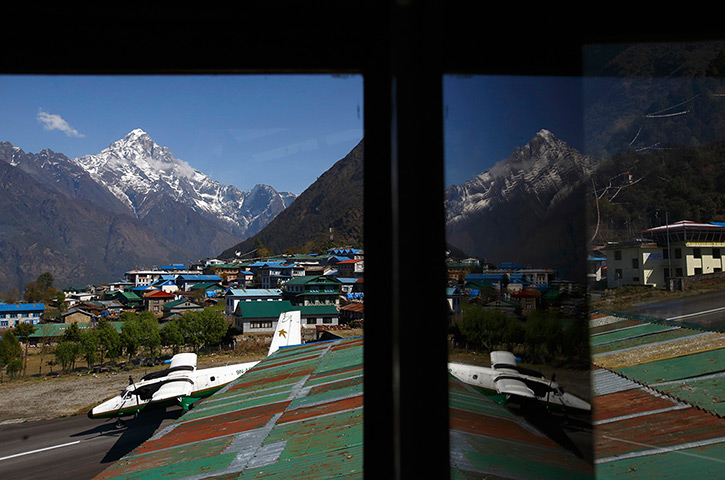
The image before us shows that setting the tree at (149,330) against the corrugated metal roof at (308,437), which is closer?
the corrugated metal roof at (308,437)

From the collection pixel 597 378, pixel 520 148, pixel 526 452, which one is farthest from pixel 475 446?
pixel 520 148

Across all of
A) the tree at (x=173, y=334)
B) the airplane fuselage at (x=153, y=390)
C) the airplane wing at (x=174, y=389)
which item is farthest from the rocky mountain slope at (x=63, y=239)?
the airplane wing at (x=174, y=389)

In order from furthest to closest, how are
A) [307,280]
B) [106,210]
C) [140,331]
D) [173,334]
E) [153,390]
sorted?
[106,210]
[173,334]
[307,280]
[140,331]
[153,390]

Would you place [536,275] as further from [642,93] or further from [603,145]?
[642,93]

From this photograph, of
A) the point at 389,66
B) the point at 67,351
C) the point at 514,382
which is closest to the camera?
the point at 389,66

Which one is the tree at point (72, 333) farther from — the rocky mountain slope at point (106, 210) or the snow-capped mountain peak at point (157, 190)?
the snow-capped mountain peak at point (157, 190)

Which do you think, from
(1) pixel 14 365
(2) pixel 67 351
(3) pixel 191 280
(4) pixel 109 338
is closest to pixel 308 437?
(4) pixel 109 338

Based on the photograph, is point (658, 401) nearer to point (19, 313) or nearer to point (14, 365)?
point (19, 313)
